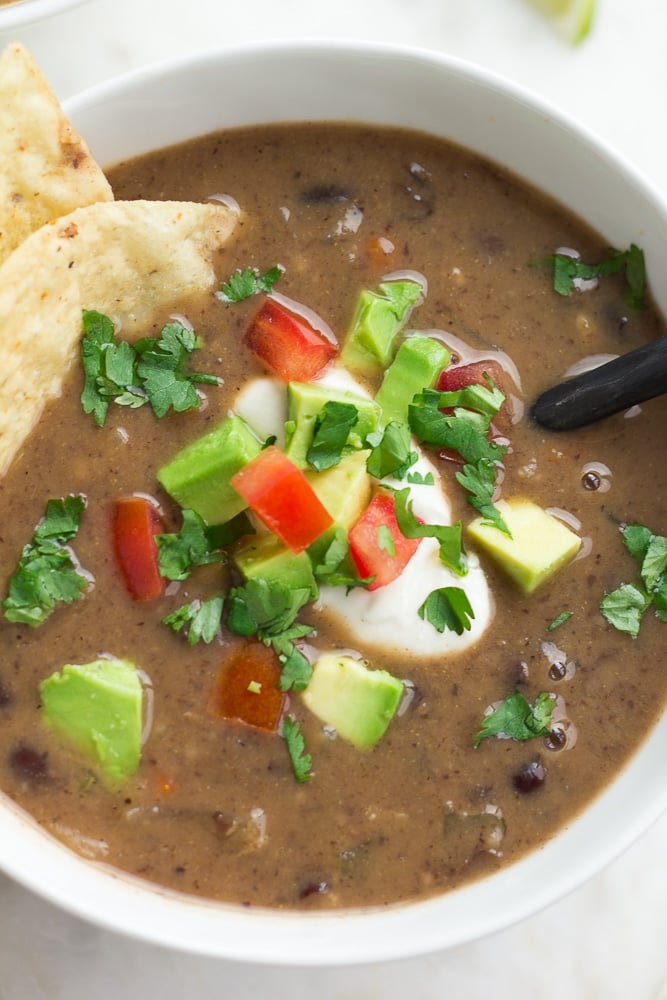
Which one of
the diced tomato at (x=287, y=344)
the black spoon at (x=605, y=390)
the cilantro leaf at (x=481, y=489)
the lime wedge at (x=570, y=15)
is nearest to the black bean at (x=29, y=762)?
the diced tomato at (x=287, y=344)

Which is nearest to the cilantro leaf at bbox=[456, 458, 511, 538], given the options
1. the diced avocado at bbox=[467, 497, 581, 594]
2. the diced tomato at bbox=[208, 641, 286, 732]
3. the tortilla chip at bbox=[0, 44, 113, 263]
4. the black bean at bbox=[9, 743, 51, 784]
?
the diced avocado at bbox=[467, 497, 581, 594]

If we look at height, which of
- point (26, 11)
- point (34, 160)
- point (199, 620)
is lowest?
point (199, 620)

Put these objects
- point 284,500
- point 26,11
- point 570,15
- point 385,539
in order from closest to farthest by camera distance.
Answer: point 284,500, point 385,539, point 26,11, point 570,15

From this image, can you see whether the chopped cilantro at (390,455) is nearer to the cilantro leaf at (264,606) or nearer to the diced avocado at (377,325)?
the diced avocado at (377,325)

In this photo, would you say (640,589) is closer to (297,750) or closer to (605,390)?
(605,390)

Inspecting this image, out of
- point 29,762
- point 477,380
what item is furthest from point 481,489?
point 29,762

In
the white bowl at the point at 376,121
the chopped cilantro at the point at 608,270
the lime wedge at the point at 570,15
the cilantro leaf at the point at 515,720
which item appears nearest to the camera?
the white bowl at the point at 376,121

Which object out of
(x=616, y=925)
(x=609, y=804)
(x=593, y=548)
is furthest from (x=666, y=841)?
(x=593, y=548)

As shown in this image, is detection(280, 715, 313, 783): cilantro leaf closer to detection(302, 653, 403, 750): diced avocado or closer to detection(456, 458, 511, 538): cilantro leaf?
detection(302, 653, 403, 750): diced avocado
